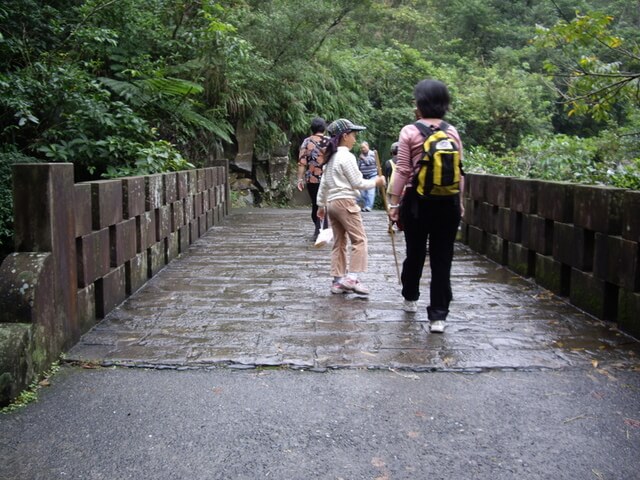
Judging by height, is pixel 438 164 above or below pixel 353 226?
above

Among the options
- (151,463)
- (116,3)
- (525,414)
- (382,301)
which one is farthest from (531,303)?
(116,3)

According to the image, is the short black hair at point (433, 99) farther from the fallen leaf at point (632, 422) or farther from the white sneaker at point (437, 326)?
the fallen leaf at point (632, 422)

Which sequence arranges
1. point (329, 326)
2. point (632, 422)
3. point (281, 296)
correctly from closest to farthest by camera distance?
point (632, 422), point (329, 326), point (281, 296)

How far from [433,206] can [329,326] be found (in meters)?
1.24

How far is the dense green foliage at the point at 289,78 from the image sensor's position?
8.66 metres

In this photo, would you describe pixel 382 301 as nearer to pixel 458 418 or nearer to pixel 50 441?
pixel 458 418

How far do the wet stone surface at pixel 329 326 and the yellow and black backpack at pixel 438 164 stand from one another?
1.11 m

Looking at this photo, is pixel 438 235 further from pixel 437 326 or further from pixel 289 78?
pixel 289 78

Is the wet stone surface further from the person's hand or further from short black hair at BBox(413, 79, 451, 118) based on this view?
short black hair at BBox(413, 79, 451, 118)

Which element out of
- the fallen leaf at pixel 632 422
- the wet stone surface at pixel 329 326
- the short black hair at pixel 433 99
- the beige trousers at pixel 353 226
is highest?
the short black hair at pixel 433 99

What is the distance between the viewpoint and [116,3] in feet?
34.2

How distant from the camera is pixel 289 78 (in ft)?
58.7

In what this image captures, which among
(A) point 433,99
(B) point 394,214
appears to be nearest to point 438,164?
(A) point 433,99

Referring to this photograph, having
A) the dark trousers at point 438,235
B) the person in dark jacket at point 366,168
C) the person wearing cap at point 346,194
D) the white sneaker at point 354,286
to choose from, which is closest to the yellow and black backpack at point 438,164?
the dark trousers at point 438,235
